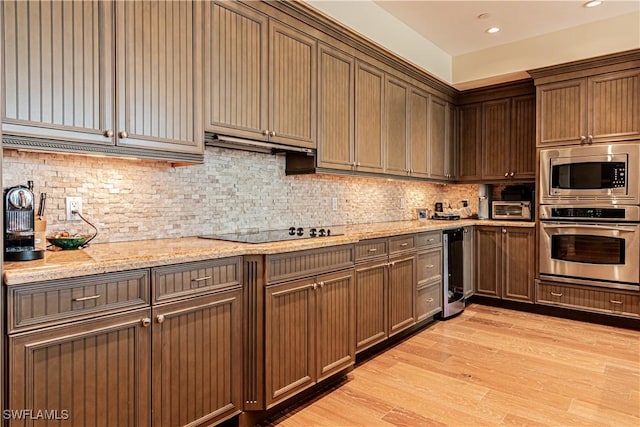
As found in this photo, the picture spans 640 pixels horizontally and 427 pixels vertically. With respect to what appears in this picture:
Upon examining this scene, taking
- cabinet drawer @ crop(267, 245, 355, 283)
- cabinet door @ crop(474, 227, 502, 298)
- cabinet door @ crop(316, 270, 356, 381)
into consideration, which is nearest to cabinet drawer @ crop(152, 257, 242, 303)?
cabinet drawer @ crop(267, 245, 355, 283)

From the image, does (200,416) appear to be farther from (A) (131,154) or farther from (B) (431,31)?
(B) (431,31)

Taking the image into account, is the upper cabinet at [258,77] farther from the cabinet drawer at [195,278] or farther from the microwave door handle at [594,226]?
the microwave door handle at [594,226]

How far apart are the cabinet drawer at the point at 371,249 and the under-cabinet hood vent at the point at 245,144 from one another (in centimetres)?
78

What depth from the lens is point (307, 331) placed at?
2293 mm

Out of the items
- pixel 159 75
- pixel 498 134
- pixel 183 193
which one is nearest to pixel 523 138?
pixel 498 134

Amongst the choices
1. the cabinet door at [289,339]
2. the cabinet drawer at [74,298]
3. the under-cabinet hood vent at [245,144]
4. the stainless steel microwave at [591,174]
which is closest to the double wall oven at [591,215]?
the stainless steel microwave at [591,174]

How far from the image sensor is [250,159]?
9.38 ft

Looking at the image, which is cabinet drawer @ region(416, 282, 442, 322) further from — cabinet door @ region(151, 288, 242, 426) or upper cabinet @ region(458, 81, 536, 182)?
cabinet door @ region(151, 288, 242, 426)

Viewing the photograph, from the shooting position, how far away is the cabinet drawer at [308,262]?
6.89ft

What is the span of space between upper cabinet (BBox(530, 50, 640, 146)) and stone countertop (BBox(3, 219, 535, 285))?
2875mm

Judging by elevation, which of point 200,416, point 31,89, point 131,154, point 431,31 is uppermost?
point 431,31

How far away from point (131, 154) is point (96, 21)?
60cm

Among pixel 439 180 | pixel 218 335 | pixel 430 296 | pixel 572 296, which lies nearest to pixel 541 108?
pixel 439 180

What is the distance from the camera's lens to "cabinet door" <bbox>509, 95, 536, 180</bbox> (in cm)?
450
